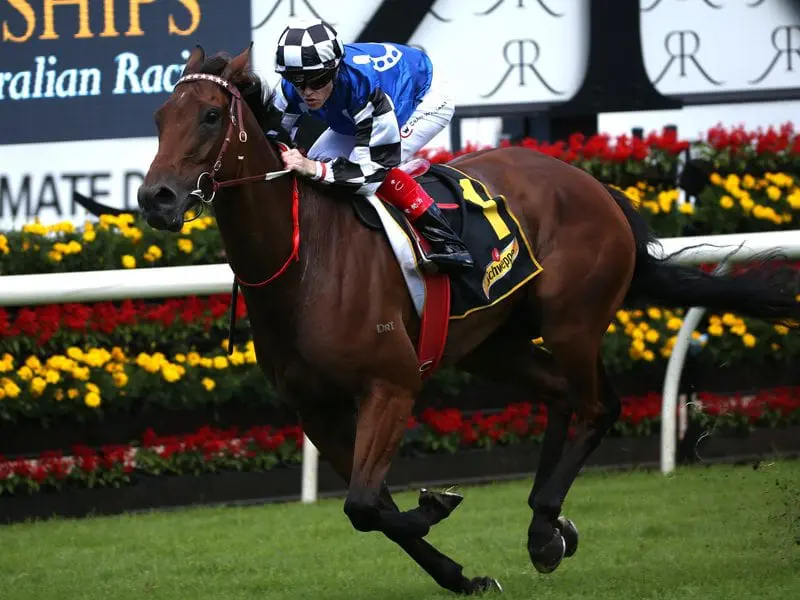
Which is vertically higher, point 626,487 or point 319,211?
point 319,211

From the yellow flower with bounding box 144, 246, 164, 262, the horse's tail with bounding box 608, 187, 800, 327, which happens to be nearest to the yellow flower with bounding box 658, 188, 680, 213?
the horse's tail with bounding box 608, 187, 800, 327

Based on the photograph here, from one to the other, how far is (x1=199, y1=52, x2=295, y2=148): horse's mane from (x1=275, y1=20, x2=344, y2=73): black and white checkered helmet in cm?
11

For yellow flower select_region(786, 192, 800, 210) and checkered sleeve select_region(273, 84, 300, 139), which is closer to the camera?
checkered sleeve select_region(273, 84, 300, 139)

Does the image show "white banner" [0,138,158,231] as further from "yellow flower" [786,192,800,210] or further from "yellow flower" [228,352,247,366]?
"yellow flower" [786,192,800,210]

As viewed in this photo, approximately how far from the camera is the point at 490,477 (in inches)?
267

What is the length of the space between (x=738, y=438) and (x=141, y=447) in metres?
2.76

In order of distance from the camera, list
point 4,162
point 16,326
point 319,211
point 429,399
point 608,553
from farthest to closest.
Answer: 1. point 4,162
2. point 429,399
3. point 16,326
4. point 608,553
5. point 319,211

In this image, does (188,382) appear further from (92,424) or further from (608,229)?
(608,229)

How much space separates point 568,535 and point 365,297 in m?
1.16

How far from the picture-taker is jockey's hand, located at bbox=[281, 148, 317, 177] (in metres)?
4.35

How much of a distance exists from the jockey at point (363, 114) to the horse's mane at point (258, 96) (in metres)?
0.06

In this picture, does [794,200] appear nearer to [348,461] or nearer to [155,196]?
[348,461]

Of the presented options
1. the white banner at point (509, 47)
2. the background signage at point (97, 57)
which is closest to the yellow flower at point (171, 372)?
the background signage at point (97, 57)

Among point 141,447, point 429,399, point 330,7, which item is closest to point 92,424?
point 141,447
